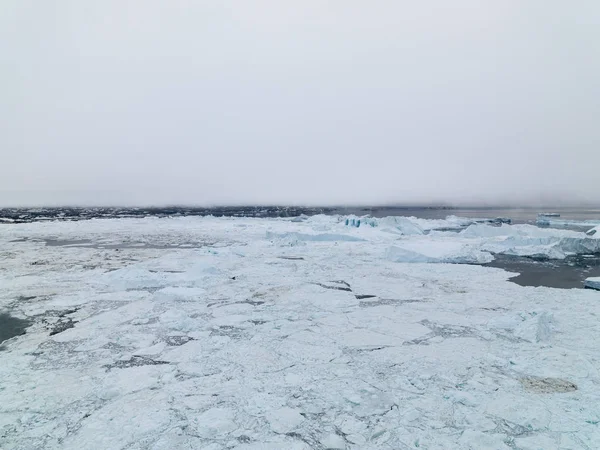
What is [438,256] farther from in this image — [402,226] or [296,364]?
[402,226]

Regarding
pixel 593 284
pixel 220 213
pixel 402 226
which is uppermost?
pixel 220 213

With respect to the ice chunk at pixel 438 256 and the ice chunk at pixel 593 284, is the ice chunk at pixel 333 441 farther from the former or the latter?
the ice chunk at pixel 438 256

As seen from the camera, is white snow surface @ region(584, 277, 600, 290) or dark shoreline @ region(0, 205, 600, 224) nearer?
white snow surface @ region(584, 277, 600, 290)

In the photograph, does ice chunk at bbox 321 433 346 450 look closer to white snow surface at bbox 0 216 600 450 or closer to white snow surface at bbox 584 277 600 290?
white snow surface at bbox 0 216 600 450

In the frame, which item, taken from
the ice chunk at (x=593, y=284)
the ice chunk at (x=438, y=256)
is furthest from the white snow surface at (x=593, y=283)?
the ice chunk at (x=438, y=256)

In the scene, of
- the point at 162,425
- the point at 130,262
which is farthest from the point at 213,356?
the point at 130,262

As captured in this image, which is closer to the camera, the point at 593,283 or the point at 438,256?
the point at 593,283

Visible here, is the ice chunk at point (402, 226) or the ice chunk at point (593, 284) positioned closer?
the ice chunk at point (593, 284)

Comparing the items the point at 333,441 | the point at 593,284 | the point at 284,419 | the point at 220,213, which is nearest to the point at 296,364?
the point at 284,419

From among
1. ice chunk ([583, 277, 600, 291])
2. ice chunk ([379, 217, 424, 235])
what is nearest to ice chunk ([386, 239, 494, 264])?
ice chunk ([583, 277, 600, 291])

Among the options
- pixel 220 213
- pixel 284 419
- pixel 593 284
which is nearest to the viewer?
pixel 284 419
